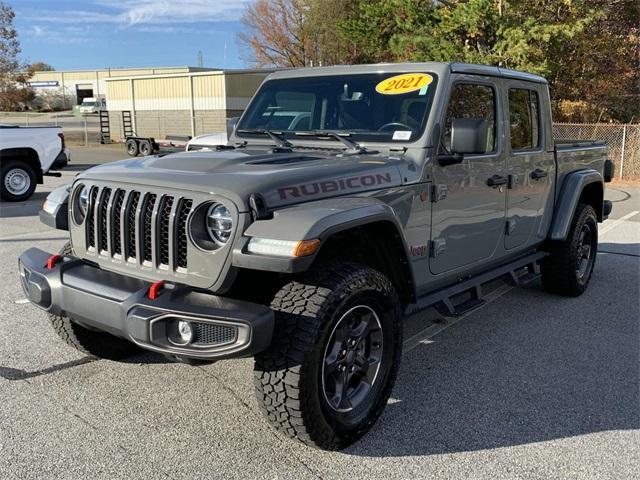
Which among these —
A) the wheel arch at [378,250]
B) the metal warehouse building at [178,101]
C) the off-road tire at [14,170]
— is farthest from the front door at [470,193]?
the metal warehouse building at [178,101]

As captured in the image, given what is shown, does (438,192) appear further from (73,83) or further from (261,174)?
(73,83)

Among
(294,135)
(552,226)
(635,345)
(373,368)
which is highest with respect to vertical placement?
(294,135)

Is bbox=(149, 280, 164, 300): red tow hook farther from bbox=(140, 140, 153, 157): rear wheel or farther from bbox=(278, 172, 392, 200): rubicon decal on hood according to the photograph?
bbox=(140, 140, 153, 157): rear wheel

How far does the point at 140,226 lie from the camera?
9.91 ft

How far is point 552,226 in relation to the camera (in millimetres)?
5395

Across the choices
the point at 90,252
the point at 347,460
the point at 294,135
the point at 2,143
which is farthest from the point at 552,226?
the point at 2,143

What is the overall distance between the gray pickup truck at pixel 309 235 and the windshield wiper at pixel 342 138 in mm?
14

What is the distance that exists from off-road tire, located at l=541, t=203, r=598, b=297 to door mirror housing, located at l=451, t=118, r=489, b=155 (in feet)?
7.19

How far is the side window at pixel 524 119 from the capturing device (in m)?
4.64

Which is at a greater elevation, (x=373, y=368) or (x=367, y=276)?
(x=367, y=276)

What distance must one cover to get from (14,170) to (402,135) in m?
9.50

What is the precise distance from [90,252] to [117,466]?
112 cm

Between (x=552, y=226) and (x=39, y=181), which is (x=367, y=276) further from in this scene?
(x=39, y=181)

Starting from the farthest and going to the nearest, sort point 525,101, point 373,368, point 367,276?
point 525,101, point 373,368, point 367,276
